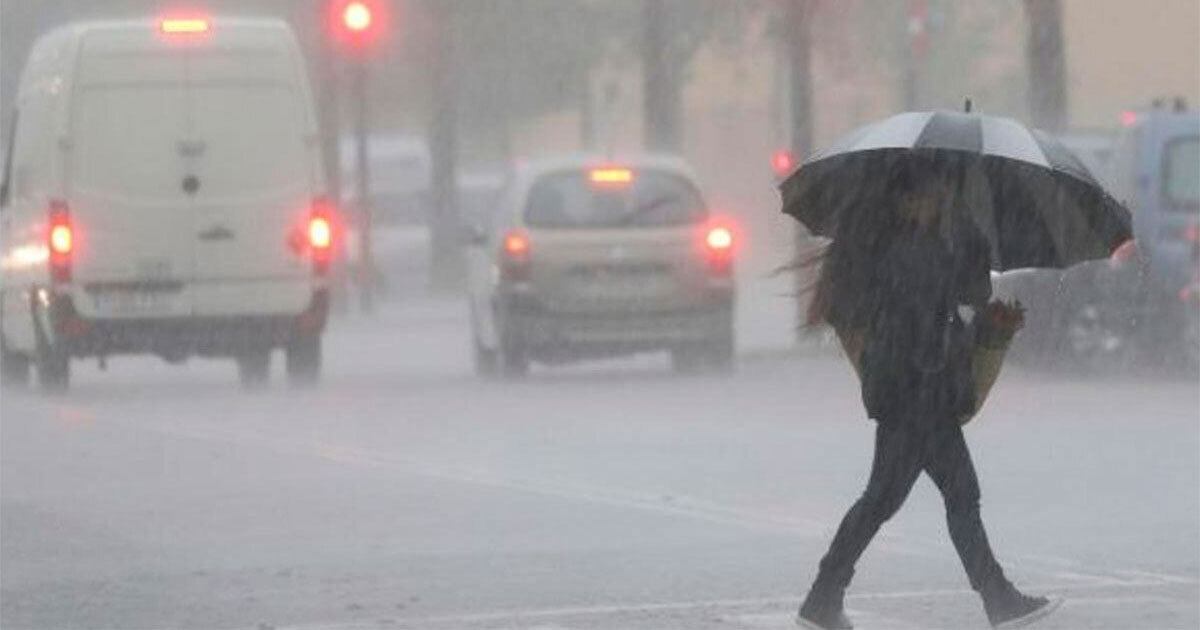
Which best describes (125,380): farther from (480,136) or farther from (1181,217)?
(480,136)

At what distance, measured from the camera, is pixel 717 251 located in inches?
1011

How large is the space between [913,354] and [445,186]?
41.4 metres

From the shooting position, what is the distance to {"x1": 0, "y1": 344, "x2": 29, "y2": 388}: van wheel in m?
27.0

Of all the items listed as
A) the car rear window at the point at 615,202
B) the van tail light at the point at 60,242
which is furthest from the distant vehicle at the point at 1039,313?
the van tail light at the point at 60,242

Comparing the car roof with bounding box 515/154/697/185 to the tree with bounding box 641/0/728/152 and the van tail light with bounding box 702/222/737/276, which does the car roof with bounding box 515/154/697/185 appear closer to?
the van tail light with bounding box 702/222/737/276

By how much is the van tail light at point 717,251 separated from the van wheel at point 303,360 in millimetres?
2844

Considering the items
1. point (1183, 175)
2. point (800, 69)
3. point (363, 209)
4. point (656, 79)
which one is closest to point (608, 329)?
point (1183, 175)

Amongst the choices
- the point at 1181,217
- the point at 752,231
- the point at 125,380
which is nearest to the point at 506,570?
the point at 1181,217

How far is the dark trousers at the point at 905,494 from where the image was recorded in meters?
10.3

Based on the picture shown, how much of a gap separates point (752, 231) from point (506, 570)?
49.5 metres

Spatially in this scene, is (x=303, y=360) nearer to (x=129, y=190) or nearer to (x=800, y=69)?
(x=129, y=190)

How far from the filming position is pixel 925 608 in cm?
1166

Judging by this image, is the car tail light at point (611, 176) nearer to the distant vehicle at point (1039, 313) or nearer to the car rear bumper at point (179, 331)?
the car rear bumper at point (179, 331)

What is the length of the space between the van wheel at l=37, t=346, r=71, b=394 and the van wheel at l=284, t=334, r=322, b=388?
155 cm
